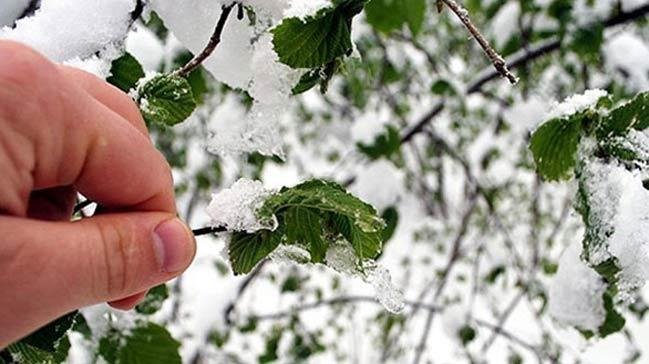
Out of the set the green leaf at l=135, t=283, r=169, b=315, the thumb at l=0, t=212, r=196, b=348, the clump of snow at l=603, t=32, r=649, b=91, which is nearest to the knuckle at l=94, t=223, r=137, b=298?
the thumb at l=0, t=212, r=196, b=348

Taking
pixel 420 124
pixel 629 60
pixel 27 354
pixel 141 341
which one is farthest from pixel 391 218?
pixel 27 354

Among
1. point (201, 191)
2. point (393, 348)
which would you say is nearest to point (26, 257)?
point (393, 348)

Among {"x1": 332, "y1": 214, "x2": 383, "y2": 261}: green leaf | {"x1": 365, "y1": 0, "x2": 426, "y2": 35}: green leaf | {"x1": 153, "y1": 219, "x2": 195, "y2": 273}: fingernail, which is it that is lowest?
{"x1": 153, "y1": 219, "x2": 195, "y2": 273}: fingernail

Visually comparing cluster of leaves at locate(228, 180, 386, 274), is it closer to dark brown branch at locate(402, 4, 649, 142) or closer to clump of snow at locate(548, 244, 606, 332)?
clump of snow at locate(548, 244, 606, 332)

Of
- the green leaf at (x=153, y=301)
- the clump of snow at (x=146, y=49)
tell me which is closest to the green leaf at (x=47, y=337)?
the green leaf at (x=153, y=301)

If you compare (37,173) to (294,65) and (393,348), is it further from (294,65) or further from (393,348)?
(393,348)

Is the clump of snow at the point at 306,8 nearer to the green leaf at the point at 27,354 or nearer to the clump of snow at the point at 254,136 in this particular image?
the clump of snow at the point at 254,136

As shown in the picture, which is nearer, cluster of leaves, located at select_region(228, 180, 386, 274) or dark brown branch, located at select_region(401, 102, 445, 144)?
cluster of leaves, located at select_region(228, 180, 386, 274)

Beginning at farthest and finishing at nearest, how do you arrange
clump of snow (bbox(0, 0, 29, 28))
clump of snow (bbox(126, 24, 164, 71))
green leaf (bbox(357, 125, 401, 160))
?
green leaf (bbox(357, 125, 401, 160))
clump of snow (bbox(126, 24, 164, 71))
clump of snow (bbox(0, 0, 29, 28))
